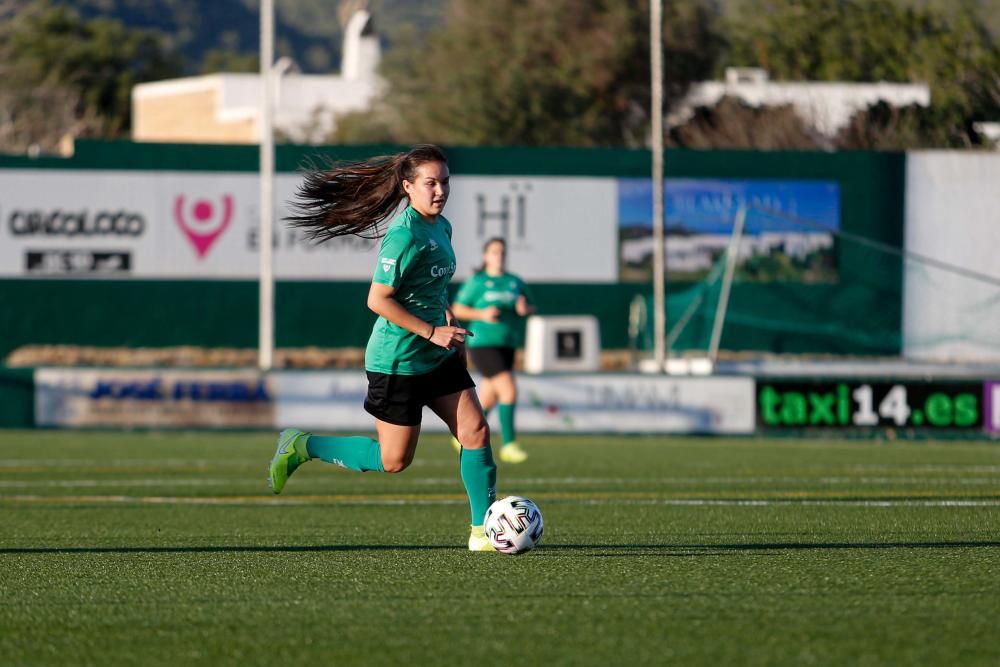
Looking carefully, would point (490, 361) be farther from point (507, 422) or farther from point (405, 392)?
point (405, 392)

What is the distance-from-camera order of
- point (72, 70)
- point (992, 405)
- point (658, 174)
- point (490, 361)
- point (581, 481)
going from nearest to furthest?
point (581, 481)
point (490, 361)
point (992, 405)
point (658, 174)
point (72, 70)

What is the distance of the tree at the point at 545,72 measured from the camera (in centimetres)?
6053

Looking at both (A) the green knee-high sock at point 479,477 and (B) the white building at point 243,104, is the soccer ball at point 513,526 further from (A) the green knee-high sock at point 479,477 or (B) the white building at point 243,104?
(B) the white building at point 243,104

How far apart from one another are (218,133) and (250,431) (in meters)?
50.7

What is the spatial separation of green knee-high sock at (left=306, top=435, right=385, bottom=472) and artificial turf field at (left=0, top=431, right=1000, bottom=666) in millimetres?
455

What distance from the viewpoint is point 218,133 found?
238 ft

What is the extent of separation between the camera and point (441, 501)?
1283cm

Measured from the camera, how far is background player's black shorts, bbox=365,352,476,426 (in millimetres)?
8781

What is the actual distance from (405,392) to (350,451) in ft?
2.12

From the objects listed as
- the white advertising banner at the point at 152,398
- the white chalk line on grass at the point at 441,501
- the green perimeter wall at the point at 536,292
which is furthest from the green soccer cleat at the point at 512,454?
the green perimeter wall at the point at 536,292

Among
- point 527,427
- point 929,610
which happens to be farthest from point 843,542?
point 527,427

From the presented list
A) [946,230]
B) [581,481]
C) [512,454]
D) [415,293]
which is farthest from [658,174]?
[415,293]

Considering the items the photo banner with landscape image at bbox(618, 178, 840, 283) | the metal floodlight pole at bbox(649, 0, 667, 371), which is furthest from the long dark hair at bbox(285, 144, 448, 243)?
the photo banner with landscape image at bbox(618, 178, 840, 283)

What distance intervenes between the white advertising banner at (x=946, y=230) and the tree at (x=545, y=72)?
2592 cm
